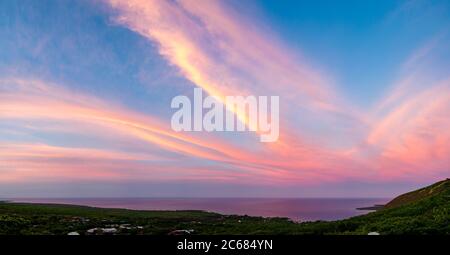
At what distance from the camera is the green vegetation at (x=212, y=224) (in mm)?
8281

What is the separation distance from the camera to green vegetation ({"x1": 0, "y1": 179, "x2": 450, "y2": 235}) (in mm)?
8281

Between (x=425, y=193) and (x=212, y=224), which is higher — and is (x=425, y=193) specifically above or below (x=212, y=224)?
above

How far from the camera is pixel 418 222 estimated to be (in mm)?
8539

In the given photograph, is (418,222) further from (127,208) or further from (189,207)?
(127,208)

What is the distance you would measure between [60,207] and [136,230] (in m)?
7.38

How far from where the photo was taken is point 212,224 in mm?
10312

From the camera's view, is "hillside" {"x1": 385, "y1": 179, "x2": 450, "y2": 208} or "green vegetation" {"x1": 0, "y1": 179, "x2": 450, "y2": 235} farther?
"hillside" {"x1": 385, "y1": 179, "x2": 450, "y2": 208}

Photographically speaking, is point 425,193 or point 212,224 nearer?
point 212,224

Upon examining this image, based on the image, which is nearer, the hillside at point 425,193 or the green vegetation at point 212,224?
the green vegetation at point 212,224

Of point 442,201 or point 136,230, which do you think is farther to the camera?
point 442,201
